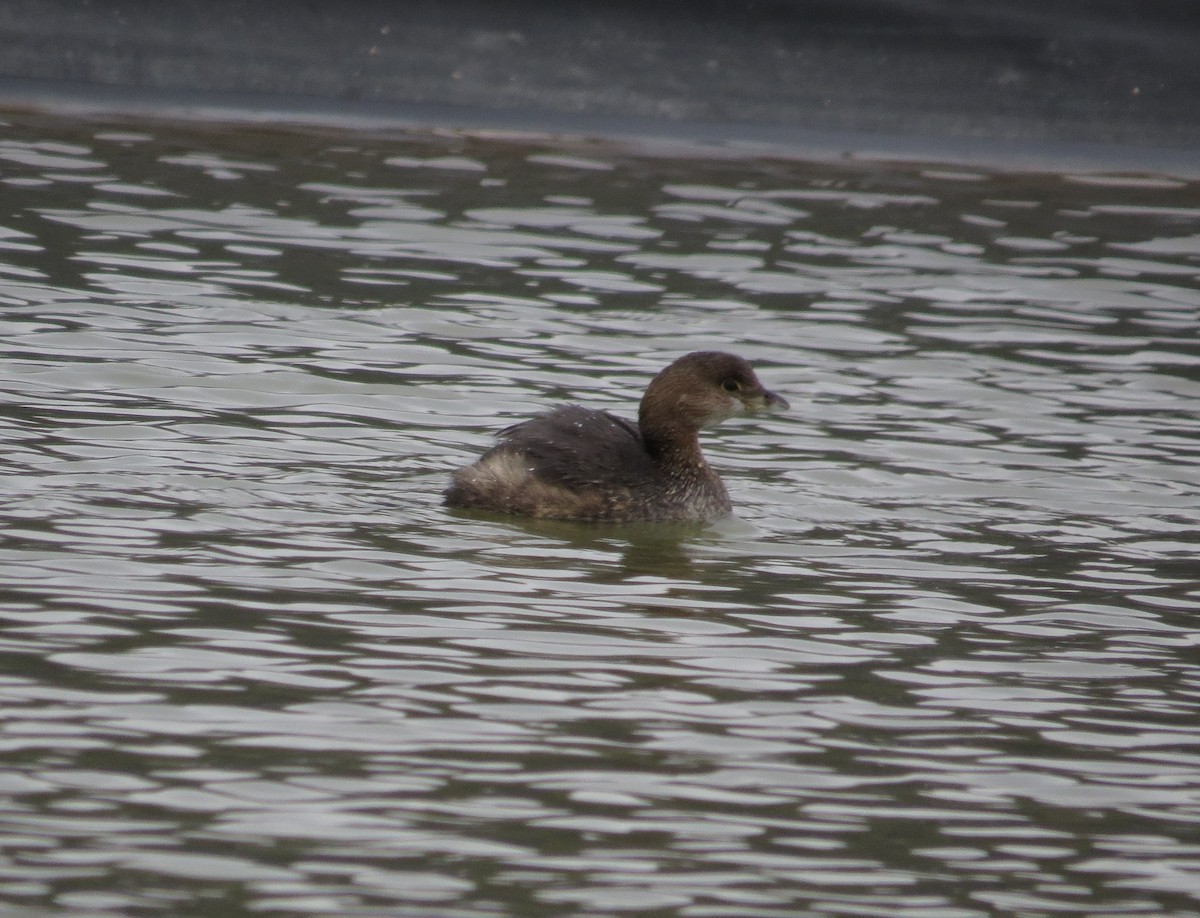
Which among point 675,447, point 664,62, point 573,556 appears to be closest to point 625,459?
point 675,447

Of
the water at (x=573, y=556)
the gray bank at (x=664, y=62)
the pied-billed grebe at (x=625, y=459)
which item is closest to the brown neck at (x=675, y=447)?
the pied-billed grebe at (x=625, y=459)

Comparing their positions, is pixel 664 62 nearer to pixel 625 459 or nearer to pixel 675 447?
pixel 675 447

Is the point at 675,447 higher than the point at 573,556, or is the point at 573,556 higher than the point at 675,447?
the point at 675,447

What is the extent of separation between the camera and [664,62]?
58.2ft

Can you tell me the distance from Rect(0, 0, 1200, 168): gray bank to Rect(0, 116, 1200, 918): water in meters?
0.81

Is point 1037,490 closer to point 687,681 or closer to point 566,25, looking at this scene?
point 687,681

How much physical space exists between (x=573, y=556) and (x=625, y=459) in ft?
3.43

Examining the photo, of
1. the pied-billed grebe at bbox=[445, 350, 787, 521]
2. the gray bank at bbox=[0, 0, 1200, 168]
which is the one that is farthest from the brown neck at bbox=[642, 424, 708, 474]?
the gray bank at bbox=[0, 0, 1200, 168]

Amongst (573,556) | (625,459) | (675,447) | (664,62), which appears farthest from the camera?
(664,62)

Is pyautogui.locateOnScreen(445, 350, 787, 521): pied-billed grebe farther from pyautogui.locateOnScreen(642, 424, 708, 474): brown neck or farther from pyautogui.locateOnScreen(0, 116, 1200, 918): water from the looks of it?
pyautogui.locateOnScreen(0, 116, 1200, 918): water

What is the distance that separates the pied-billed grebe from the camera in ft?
31.7

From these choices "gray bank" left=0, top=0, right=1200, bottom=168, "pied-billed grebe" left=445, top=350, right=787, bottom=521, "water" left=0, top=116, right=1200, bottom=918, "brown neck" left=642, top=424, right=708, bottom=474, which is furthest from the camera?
"gray bank" left=0, top=0, right=1200, bottom=168

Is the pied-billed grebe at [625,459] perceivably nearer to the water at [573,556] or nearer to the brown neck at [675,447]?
the brown neck at [675,447]

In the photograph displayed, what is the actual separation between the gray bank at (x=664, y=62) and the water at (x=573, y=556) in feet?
2.66
